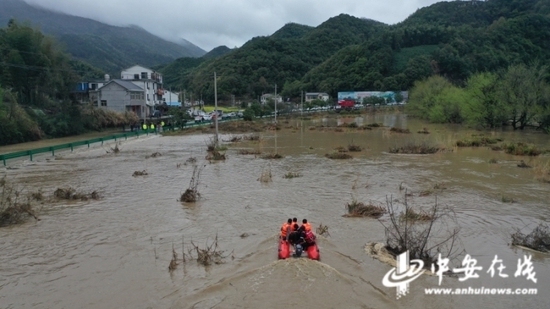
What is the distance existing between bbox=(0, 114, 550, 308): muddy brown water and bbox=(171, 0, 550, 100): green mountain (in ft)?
261

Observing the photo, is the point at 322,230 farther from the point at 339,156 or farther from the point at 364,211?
the point at 339,156

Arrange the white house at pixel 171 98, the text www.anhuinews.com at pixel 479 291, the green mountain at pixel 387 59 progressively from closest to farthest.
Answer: the text www.anhuinews.com at pixel 479 291, the white house at pixel 171 98, the green mountain at pixel 387 59

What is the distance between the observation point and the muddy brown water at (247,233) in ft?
24.9

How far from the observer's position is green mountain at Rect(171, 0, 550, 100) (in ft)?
341

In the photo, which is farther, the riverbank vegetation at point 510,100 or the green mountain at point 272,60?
the green mountain at point 272,60

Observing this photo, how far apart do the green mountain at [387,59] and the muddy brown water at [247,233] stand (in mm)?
79432

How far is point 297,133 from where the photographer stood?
42906mm

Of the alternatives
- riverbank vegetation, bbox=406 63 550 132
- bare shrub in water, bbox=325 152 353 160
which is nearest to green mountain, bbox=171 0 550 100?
riverbank vegetation, bbox=406 63 550 132

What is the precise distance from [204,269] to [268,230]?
294 centimetres

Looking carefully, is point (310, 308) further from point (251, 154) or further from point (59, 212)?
point (251, 154)

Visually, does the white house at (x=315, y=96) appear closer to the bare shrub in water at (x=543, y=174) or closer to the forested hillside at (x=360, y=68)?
the forested hillside at (x=360, y=68)

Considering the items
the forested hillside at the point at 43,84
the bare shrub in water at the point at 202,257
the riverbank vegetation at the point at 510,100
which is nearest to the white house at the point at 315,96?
the forested hillside at the point at 43,84

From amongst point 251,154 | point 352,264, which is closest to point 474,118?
point 251,154

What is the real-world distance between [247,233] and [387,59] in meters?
110
